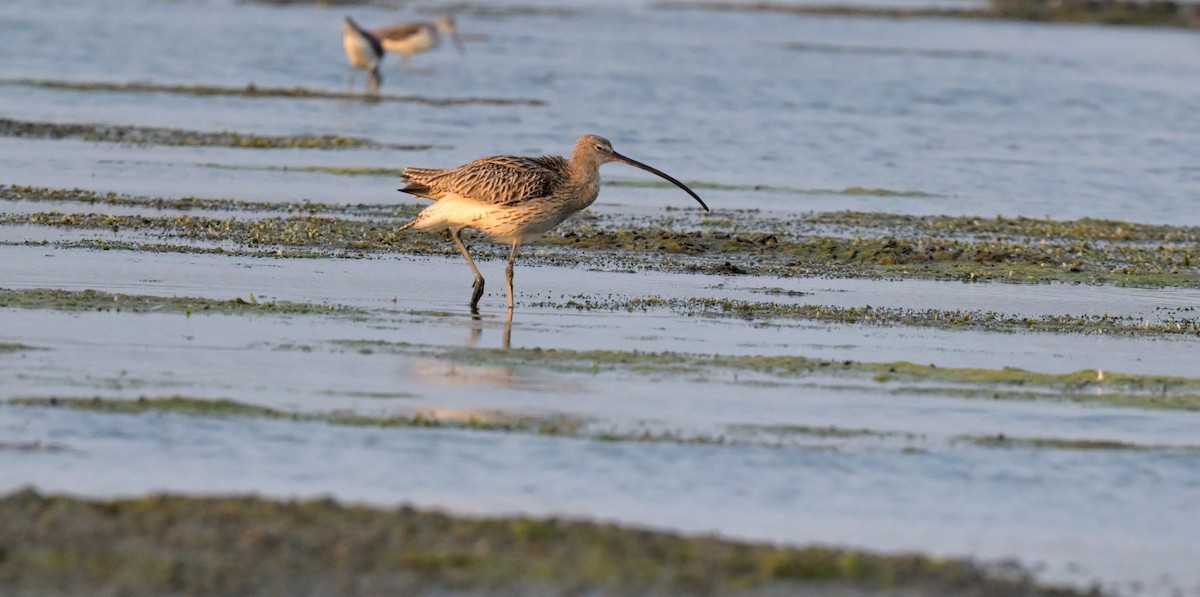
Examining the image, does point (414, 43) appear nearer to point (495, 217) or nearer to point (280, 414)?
point (495, 217)

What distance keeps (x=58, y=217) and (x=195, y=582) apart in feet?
32.6

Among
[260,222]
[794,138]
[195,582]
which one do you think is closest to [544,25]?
[794,138]

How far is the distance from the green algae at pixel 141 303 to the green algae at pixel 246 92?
17437 mm

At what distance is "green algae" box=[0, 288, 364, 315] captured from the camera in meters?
11.4

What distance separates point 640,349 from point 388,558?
15.0ft

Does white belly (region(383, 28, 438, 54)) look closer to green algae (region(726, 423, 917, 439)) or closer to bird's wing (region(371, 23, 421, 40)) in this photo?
bird's wing (region(371, 23, 421, 40))

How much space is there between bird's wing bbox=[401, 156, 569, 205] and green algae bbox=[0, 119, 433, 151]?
30.8ft

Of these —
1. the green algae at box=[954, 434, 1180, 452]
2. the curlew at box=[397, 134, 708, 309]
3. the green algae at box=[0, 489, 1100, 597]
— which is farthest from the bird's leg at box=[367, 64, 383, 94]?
the green algae at box=[0, 489, 1100, 597]

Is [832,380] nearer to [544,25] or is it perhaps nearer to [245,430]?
[245,430]

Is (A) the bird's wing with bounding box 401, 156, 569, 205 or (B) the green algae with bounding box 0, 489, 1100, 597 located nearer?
(B) the green algae with bounding box 0, 489, 1100, 597

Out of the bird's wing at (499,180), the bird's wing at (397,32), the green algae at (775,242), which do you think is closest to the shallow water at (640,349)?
the green algae at (775,242)

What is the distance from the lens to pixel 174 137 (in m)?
A: 23.1

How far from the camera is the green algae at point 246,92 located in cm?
2897

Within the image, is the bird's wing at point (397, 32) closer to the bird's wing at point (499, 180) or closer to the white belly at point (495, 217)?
the bird's wing at point (499, 180)
